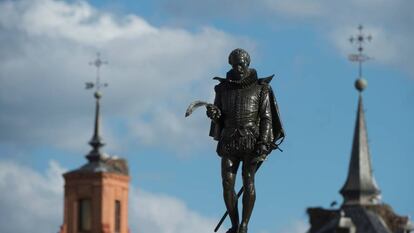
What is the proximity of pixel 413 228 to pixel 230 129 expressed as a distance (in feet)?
454

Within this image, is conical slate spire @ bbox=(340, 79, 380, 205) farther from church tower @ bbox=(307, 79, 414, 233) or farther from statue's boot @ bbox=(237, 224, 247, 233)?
statue's boot @ bbox=(237, 224, 247, 233)

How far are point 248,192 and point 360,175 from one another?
152176 mm

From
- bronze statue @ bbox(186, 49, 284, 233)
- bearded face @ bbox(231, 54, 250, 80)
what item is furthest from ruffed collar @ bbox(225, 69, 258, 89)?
bearded face @ bbox(231, 54, 250, 80)

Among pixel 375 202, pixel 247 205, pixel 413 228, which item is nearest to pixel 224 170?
pixel 247 205

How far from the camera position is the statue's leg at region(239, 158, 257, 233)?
1655 inches

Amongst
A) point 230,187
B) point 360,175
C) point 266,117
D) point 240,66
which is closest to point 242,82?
point 240,66

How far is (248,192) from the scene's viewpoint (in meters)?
42.1

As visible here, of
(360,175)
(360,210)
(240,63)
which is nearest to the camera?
(240,63)

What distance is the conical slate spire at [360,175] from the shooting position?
192m

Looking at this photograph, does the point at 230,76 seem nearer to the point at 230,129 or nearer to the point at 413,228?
the point at 230,129

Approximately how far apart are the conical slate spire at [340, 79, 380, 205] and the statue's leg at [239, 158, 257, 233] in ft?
488

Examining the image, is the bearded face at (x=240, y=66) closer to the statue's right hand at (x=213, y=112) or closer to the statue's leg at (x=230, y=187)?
the statue's right hand at (x=213, y=112)

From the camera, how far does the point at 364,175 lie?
194 meters

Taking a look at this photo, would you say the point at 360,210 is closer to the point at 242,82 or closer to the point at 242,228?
the point at 242,82
